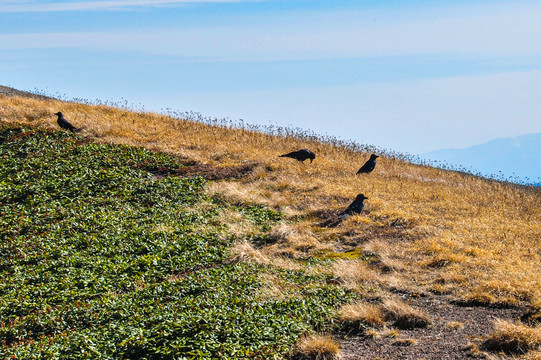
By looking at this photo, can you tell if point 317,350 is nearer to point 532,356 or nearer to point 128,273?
point 532,356

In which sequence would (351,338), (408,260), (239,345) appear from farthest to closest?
1. (408,260)
2. (351,338)
3. (239,345)

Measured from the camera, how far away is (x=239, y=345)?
7.75 metres

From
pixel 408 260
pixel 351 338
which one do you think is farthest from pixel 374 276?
pixel 351 338

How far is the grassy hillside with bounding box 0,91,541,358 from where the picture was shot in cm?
940

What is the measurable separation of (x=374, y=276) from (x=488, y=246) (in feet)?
13.9

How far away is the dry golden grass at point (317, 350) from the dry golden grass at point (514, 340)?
255cm

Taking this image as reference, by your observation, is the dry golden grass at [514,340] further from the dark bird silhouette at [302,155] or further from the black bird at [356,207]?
the dark bird silhouette at [302,155]

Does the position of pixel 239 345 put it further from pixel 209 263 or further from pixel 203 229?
pixel 203 229

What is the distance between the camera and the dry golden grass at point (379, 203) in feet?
38.9

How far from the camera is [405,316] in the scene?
367 inches

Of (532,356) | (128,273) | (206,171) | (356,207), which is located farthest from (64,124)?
(532,356)

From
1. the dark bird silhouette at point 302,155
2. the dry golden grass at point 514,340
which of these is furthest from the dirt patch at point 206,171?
the dry golden grass at point 514,340

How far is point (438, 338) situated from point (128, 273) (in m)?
7.64

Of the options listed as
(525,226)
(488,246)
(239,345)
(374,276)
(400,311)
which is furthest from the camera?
(525,226)
